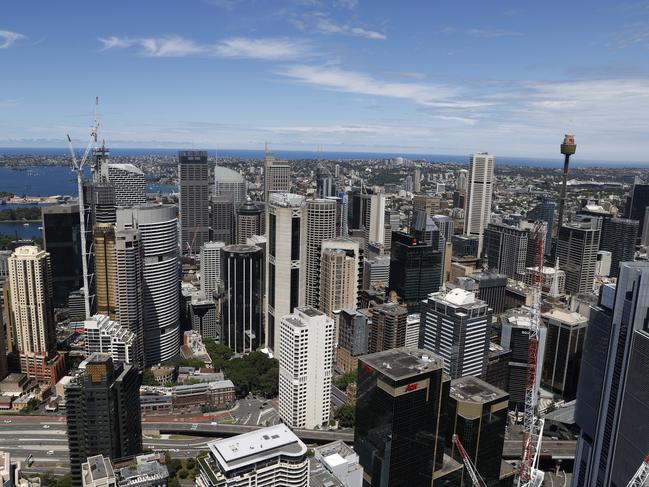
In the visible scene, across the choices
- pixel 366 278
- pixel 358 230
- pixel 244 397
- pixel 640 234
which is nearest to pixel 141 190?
pixel 358 230

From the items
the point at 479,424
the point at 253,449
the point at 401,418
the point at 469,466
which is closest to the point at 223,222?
the point at 479,424

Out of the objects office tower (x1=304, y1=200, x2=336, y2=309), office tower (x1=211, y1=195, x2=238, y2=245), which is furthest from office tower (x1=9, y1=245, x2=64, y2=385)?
office tower (x1=211, y1=195, x2=238, y2=245)

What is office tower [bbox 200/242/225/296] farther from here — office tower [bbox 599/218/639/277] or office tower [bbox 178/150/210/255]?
office tower [bbox 599/218/639/277]

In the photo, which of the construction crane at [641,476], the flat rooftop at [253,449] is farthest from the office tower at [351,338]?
the construction crane at [641,476]

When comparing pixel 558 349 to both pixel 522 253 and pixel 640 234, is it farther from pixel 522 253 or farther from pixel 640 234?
pixel 640 234

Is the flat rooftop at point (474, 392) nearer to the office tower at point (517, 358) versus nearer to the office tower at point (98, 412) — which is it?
the office tower at point (517, 358)
